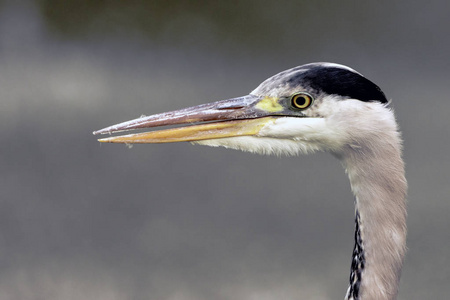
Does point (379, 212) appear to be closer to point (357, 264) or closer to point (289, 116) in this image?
point (357, 264)

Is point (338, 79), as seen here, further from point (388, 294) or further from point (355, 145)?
point (388, 294)

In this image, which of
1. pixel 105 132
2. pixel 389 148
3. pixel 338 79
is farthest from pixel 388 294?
pixel 105 132

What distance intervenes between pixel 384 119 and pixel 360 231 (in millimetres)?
200

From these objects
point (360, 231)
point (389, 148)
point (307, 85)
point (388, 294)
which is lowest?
point (388, 294)

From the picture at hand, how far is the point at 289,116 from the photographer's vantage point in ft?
3.22

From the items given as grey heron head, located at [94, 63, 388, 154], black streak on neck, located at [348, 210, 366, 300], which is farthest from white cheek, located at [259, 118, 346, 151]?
black streak on neck, located at [348, 210, 366, 300]

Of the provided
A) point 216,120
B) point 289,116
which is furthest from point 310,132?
point 216,120

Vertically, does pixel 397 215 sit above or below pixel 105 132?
below

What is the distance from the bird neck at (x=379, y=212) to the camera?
94 centimetres

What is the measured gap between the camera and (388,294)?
955 millimetres

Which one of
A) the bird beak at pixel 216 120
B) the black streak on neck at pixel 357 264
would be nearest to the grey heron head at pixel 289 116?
the bird beak at pixel 216 120

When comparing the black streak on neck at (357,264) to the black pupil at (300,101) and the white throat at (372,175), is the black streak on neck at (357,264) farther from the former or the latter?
the black pupil at (300,101)

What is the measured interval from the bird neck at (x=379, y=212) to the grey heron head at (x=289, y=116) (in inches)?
1.6

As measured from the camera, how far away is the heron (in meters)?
0.94
